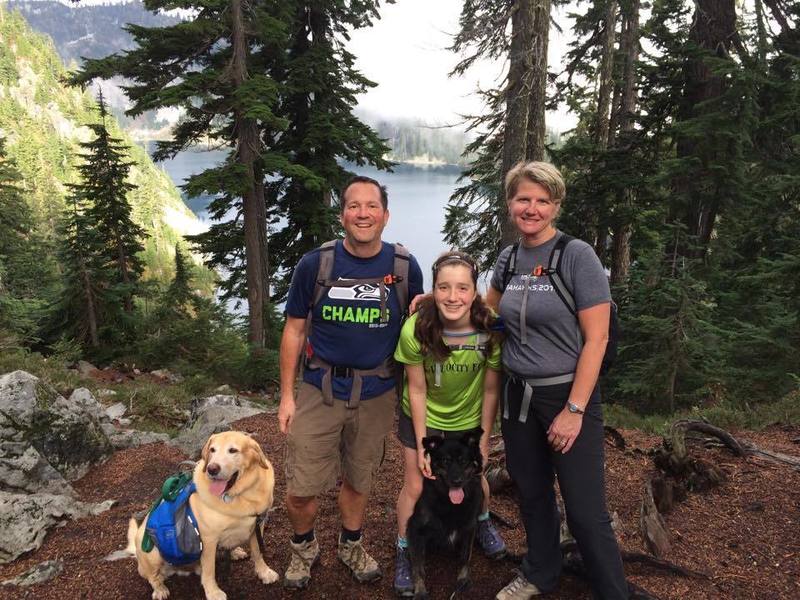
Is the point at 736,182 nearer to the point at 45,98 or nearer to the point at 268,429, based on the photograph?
the point at 268,429

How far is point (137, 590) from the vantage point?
3.35 metres

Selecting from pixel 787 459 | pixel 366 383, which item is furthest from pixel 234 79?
pixel 787 459

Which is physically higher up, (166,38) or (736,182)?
(166,38)

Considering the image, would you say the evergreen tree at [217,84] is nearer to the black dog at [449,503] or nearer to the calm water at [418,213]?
the calm water at [418,213]

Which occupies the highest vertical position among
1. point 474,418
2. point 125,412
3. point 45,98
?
point 45,98

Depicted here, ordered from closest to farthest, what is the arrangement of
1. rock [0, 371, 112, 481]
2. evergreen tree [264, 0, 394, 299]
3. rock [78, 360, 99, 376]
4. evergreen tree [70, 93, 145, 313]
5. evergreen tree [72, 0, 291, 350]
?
rock [0, 371, 112, 481]
evergreen tree [72, 0, 291, 350]
rock [78, 360, 99, 376]
evergreen tree [264, 0, 394, 299]
evergreen tree [70, 93, 145, 313]

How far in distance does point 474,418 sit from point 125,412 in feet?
24.3

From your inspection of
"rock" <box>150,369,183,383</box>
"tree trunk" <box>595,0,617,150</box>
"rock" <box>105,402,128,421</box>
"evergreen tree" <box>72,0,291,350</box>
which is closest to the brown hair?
"rock" <box>105,402,128,421</box>

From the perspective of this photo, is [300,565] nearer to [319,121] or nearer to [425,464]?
[425,464]

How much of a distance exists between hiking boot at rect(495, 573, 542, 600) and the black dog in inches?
10.4

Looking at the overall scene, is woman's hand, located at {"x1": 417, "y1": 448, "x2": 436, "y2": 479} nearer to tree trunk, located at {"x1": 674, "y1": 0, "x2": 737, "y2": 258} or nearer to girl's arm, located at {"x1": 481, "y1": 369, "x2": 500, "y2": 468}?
girl's arm, located at {"x1": 481, "y1": 369, "x2": 500, "y2": 468}

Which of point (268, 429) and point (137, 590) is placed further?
point (268, 429)

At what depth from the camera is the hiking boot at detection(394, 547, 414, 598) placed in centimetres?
327

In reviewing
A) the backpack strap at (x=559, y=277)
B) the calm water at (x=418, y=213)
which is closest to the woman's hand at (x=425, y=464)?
the backpack strap at (x=559, y=277)
